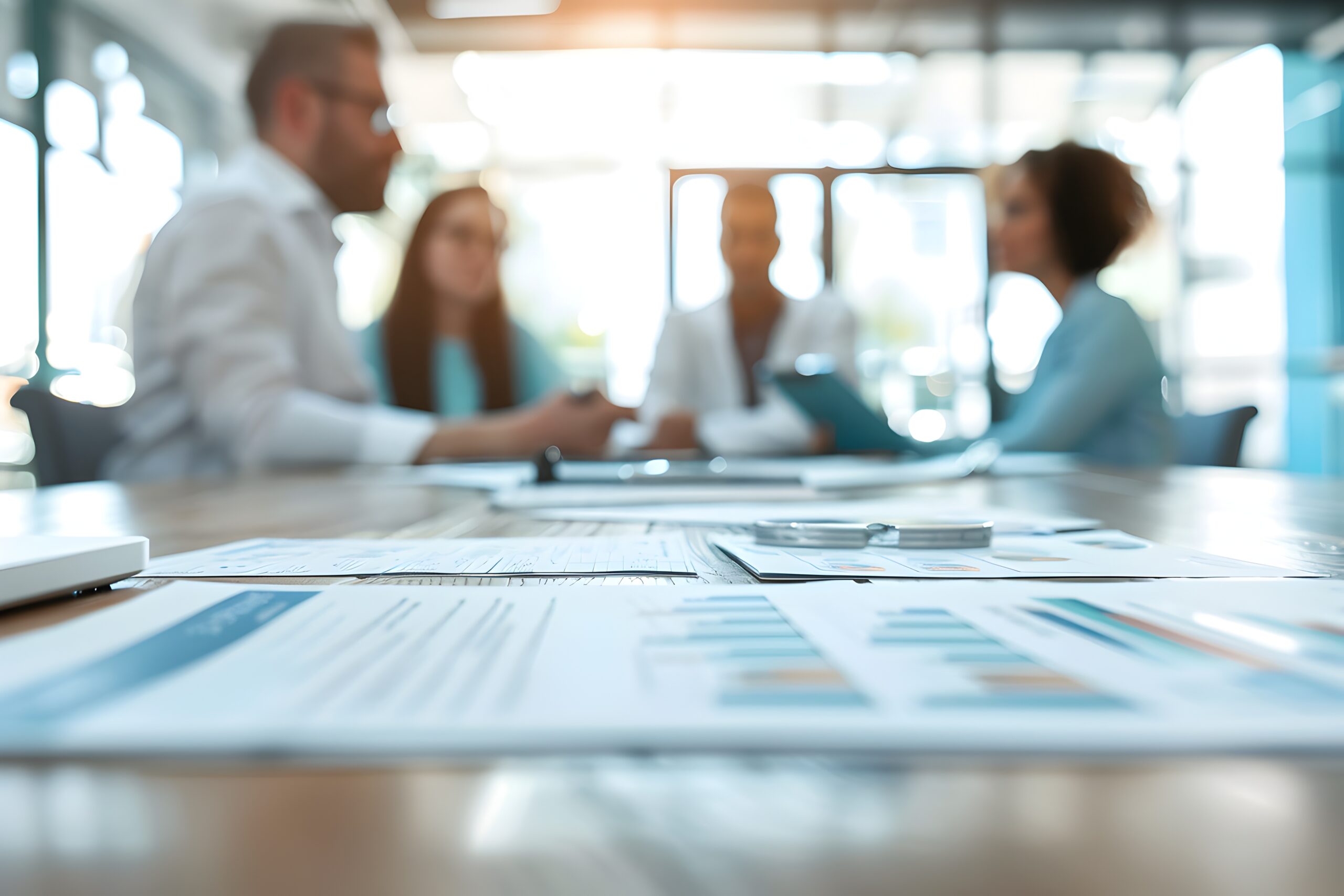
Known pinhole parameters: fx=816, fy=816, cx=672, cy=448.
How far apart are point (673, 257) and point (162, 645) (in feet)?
14.5

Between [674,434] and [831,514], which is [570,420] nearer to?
[674,434]

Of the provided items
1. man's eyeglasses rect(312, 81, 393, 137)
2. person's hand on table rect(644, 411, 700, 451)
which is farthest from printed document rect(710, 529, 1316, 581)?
man's eyeglasses rect(312, 81, 393, 137)

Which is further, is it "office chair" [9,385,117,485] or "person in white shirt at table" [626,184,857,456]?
"person in white shirt at table" [626,184,857,456]

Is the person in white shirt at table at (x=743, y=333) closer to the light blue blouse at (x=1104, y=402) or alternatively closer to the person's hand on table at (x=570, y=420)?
the light blue blouse at (x=1104, y=402)

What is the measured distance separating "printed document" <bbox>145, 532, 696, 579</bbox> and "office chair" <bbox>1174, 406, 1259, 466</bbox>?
4.18 feet

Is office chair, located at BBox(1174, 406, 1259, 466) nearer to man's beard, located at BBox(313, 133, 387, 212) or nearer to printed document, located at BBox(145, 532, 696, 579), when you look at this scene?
printed document, located at BBox(145, 532, 696, 579)

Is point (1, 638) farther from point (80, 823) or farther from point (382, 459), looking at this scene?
point (382, 459)

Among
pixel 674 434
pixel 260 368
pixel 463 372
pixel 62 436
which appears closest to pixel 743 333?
pixel 463 372

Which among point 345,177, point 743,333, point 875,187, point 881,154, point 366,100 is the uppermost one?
point 881,154

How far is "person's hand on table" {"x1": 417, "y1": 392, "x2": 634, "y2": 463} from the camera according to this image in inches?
45.1

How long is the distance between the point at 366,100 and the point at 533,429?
0.94 m

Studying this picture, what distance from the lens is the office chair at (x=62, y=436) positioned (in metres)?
1.06

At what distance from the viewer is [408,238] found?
2129 mm

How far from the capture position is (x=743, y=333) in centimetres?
250
